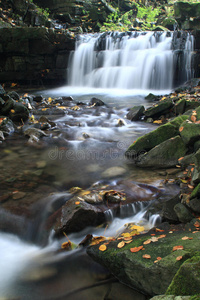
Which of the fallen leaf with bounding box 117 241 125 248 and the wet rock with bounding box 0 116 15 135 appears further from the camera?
the wet rock with bounding box 0 116 15 135

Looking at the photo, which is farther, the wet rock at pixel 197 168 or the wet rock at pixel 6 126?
the wet rock at pixel 6 126

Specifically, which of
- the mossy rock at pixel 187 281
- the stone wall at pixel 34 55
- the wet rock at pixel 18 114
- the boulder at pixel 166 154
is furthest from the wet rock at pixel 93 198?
the stone wall at pixel 34 55

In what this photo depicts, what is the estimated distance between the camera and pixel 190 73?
13773 mm

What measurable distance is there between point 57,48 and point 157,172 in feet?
45.4

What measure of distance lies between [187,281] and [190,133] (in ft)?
11.5

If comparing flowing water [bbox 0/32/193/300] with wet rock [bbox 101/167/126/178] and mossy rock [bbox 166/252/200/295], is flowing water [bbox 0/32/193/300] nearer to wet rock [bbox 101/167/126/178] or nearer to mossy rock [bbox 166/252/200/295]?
wet rock [bbox 101/167/126/178]

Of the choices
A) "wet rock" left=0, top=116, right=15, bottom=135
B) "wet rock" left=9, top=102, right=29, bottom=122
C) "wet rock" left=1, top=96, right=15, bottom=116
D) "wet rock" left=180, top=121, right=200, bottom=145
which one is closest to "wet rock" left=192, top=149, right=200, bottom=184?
"wet rock" left=180, top=121, right=200, bottom=145

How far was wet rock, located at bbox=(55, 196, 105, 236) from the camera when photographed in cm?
322

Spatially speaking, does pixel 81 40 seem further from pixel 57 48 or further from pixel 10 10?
pixel 10 10

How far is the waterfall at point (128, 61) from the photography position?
46.1 feet

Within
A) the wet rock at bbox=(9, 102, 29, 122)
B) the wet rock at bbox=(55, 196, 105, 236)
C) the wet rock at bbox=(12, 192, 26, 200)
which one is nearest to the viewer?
the wet rock at bbox=(55, 196, 105, 236)

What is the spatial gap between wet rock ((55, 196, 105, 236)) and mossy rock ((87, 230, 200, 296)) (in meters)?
0.56

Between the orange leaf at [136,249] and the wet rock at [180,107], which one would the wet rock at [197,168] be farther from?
the wet rock at [180,107]

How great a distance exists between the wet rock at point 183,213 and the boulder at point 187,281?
51.0 inches
